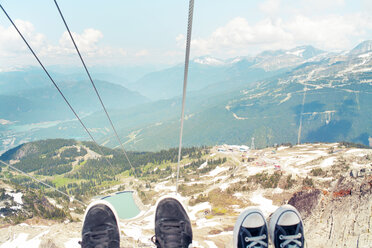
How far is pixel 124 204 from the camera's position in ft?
270

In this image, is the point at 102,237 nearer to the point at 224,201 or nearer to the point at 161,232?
the point at 161,232

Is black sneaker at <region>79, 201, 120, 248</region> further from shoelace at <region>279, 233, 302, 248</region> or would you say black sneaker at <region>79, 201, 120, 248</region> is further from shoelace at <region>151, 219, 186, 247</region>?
shoelace at <region>279, 233, 302, 248</region>

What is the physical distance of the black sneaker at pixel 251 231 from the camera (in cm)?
905

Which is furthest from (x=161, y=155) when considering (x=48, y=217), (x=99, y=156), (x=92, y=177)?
(x=48, y=217)

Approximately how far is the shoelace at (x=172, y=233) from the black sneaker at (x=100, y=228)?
172cm

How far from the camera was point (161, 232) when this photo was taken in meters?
9.38

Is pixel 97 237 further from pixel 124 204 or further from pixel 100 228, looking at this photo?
pixel 124 204

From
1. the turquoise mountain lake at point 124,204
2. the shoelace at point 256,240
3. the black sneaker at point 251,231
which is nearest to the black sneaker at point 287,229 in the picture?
the black sneaker at point 251,231

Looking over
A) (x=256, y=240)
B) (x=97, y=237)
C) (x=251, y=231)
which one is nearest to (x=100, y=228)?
(x=97, y=237)

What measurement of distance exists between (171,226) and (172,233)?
32 centimetres

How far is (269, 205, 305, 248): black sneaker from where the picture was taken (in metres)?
9.30

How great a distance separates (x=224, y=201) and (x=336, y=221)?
36712 millimetres

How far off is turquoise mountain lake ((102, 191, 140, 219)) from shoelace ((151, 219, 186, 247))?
61767 millimetres

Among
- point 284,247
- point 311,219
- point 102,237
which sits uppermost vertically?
point 102,237
